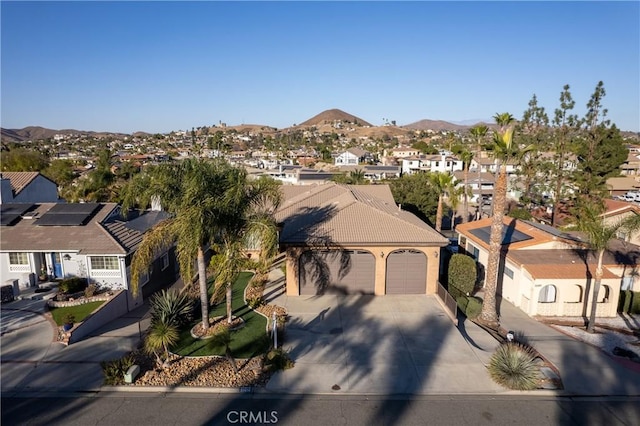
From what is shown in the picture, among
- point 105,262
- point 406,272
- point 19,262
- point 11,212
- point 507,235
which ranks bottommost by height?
point 406,272

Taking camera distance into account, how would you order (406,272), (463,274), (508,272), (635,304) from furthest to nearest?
(463,274) → (508,272) → (406,272) → (635,304)

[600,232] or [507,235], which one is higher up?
[600,232]

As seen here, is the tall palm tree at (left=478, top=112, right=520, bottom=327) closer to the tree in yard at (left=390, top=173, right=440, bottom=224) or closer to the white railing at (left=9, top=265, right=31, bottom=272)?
the tree in yard at (left=390, top=173, right=440, bottom=224)

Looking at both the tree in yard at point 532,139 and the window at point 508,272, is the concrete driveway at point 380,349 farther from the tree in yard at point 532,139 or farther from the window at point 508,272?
the tree in yard at point 532,139

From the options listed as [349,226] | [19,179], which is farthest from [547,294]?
[19,179]

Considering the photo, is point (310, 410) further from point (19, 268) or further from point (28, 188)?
point (28, 188)

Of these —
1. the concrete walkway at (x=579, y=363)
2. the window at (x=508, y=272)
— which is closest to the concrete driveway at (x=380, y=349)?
the concrete walkway at (x=579, y=363)

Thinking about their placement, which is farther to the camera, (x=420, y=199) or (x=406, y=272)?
(x=420, y=199)
